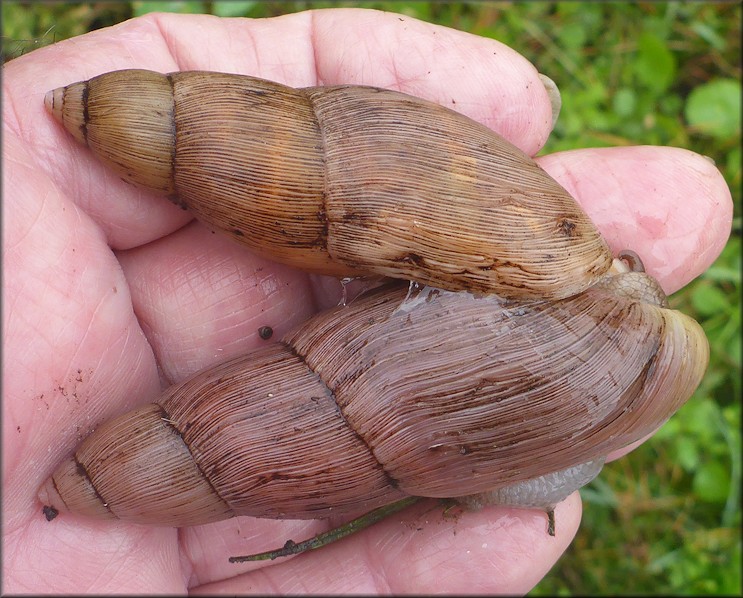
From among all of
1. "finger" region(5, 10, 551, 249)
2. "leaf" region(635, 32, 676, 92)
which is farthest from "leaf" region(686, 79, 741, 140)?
"finger" region(5, 10, 551, 249)

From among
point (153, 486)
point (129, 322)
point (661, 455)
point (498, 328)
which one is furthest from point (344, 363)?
point (661, 455)

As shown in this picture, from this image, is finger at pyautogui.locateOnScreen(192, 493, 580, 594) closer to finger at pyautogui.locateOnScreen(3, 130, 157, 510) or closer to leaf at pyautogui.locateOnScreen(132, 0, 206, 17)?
finger at pyautogui.locateOnScreen(3, 130, 157, 510)

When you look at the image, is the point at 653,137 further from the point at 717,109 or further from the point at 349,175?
the point at 349,175

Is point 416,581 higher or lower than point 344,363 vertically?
lower

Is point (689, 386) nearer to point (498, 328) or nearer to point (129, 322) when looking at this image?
point (498, 328)

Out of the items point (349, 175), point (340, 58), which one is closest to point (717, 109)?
point (340, 58)
